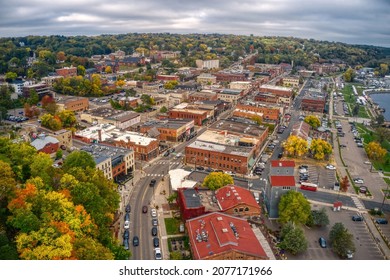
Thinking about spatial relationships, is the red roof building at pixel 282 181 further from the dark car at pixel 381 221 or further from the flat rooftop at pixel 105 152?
the flat rooftop at pixel 105 152

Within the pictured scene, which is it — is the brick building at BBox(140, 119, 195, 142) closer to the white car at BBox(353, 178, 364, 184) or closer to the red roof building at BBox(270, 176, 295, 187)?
the red roof building at BBox(270, 176, 295, 187)

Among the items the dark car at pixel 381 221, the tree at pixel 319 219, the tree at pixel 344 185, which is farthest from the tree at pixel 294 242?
the tree at pixel 344 185

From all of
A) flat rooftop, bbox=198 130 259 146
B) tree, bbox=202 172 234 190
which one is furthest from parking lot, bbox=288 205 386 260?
flat rooftop, bbox=198 130 259 146

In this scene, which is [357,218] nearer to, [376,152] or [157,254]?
[376,152]

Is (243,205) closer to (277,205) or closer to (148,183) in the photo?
(277,205)

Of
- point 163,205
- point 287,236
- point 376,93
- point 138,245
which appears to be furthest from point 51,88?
point 376,93

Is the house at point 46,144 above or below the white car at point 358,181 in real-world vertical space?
above

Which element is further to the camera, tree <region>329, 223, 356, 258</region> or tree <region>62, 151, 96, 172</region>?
tree <region>62, 151, 96, 172</region>

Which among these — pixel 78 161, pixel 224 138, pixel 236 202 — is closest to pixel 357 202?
pixel 236 202
